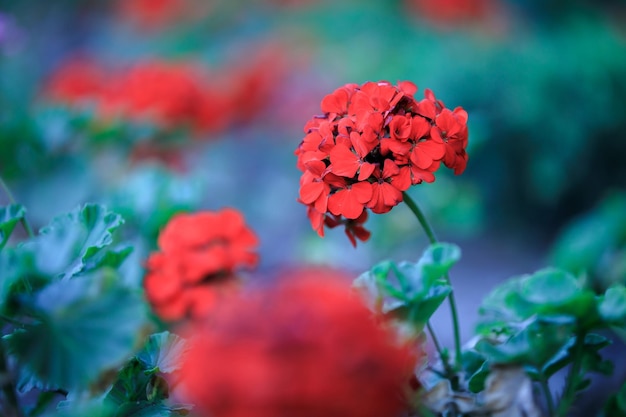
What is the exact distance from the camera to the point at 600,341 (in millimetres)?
967

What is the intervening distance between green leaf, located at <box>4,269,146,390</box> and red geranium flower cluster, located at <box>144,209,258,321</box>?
0.49m

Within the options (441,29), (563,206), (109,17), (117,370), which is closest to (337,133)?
(117,370)

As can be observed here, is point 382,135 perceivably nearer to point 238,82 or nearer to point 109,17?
point 238,82

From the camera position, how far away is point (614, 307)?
866mm

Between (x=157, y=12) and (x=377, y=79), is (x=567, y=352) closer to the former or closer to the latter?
(x=377, y=79)

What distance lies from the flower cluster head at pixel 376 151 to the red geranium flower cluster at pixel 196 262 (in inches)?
15.0

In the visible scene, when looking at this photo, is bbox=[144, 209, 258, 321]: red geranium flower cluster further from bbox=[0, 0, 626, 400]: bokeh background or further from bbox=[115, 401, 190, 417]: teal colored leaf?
bbox=[115, 401, 190, 417]: teal colored leaf

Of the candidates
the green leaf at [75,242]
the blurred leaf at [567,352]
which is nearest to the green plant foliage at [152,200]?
the green leaf at [75,242]

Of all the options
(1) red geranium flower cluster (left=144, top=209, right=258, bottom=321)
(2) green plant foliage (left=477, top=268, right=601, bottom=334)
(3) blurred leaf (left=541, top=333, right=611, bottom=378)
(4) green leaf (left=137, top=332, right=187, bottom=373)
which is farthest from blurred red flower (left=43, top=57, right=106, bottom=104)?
(3) blurred leaf (left=541, top=333, right=611, bottom=378)

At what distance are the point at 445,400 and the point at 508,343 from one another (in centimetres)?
13

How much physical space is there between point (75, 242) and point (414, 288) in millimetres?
540

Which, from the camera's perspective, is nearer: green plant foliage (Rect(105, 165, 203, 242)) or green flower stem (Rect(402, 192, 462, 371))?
green flower stem (Rect(402, 192, 462, 371))

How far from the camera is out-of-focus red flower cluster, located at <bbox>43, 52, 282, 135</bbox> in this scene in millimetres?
2406

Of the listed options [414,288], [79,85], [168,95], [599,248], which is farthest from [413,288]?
[79,85]
